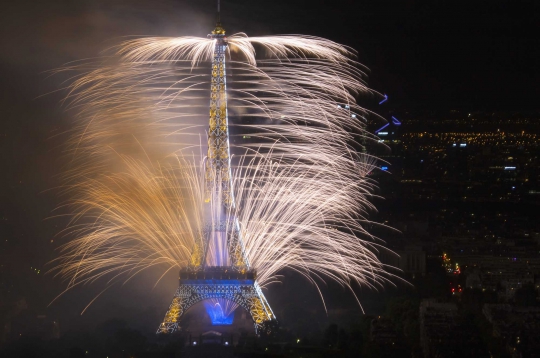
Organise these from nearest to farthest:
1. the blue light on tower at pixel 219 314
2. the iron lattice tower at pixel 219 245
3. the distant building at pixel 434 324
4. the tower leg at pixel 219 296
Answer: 1. the iron lattice tower at pixel 219 245
2. the distant building at pixel 434 324
3. the tower leg at pixel 219 296
4. the blue light on tower at pixel 219 314

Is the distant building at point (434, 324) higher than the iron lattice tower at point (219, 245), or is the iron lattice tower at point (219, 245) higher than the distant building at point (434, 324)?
the iron lattice tower at point (219, 245)

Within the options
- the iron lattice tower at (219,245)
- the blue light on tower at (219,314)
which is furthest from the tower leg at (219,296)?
the blue light on tower at (219,314)

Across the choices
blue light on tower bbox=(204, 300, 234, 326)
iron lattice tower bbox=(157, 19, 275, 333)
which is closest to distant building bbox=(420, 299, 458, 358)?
iron lattice tower bbox=(157, 19, 275, 333)

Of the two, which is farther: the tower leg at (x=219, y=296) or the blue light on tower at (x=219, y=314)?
the blue light on tower at (x=219, y=314)

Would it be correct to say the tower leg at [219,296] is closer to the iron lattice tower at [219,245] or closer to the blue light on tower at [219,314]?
the iron lattice tower at [219,245]

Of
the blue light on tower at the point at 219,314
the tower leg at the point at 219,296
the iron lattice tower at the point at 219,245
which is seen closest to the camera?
the iron lattice tower at the point at 219,245

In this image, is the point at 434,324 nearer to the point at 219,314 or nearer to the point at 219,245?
the point at 219,314

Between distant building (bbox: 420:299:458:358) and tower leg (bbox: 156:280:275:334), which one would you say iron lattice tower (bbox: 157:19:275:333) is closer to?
tower leg (bbox: 156:280:275:334)
